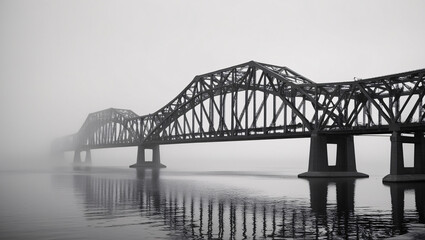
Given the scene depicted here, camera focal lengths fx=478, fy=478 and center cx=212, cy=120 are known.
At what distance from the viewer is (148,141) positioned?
161 meters

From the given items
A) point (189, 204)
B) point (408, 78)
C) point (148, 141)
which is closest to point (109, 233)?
point (189, 204)

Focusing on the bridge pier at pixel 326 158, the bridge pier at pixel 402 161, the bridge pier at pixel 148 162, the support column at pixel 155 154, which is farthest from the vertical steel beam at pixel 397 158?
the support column at pixel 155 154

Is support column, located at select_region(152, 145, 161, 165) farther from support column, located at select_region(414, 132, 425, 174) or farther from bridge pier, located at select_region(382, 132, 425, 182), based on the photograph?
support column, located at select_region(414, 132, 425, 174)

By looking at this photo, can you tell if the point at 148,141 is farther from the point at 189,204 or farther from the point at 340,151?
the point at 189,204

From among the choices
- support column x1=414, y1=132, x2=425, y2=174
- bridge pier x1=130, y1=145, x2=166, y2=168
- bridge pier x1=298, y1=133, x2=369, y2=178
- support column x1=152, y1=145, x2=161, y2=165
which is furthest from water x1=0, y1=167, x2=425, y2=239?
support column x1=152, y1=145, x2=161, y2=165

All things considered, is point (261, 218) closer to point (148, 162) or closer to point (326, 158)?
point (326, 158)

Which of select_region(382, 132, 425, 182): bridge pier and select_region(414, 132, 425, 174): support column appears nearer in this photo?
select_region(382, 132, 425, 182): bridge pier

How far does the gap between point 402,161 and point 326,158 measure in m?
18.9

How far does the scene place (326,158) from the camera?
268 feet

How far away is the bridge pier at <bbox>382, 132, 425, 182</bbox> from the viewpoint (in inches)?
2494

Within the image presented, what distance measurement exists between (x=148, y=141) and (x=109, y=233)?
142 metres

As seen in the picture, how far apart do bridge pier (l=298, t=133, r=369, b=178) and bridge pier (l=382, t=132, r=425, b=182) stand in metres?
16.3

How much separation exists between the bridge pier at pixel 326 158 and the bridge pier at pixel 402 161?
53.5 feet

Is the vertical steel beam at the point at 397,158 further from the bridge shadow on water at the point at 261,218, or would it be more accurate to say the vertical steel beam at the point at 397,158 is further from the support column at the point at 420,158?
the bridge shadow on water at the point at 261,218
